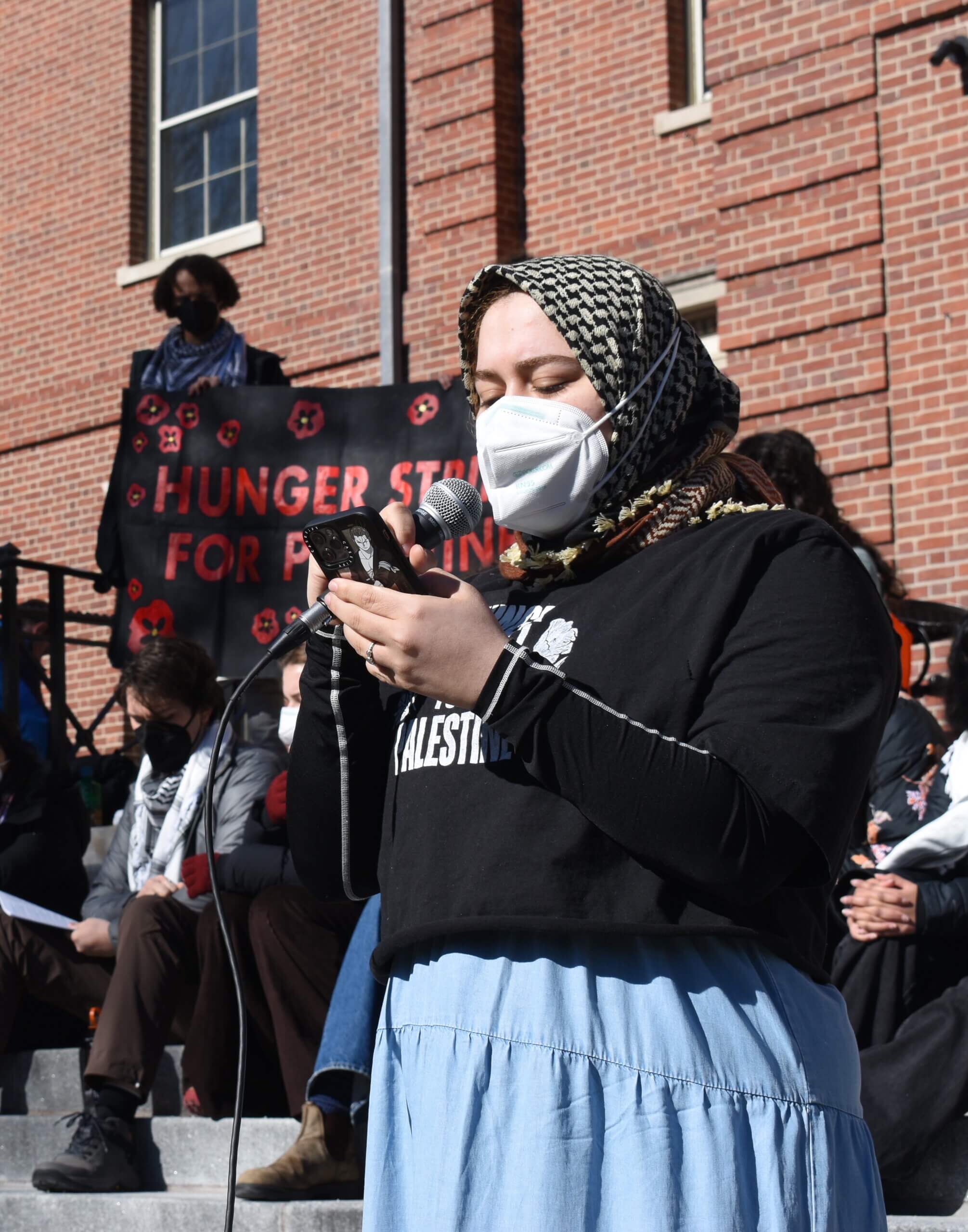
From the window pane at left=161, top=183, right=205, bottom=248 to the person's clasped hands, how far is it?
1019 centimetres

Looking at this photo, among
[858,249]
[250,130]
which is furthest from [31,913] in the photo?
[250,130]

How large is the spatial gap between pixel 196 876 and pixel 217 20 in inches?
384

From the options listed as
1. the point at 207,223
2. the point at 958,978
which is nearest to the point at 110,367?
the point at 207,223

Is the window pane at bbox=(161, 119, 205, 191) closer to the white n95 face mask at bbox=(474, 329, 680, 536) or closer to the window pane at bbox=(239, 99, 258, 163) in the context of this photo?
the window pane at bbox=(239, 99, 258, 163)

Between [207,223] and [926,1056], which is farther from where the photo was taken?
[207,223]

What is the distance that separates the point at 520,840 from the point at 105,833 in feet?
23.8

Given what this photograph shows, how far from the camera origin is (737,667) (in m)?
1.72

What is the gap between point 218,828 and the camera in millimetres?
5730

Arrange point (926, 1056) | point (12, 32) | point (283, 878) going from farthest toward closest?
point (12, 32)
point (283, 878)
point (926, 1056)

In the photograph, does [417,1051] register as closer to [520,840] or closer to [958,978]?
[520,840]

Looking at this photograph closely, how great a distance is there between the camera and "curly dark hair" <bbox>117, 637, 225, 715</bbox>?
603cm

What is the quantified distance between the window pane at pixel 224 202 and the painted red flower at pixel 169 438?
4586 millimetres

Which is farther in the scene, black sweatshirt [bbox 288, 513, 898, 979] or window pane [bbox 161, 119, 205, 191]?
window pane [bbox 161, 119, 205, 191]

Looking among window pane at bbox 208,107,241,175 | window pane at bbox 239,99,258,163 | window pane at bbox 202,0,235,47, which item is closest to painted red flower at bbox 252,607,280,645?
window pane at bbox 239,99,258,163
